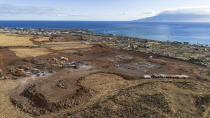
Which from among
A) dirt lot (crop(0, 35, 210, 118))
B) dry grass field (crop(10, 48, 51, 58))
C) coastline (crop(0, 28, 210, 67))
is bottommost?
dirt lot (crop(0, 35, 210, 118))

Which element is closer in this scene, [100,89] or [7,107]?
[7,107]

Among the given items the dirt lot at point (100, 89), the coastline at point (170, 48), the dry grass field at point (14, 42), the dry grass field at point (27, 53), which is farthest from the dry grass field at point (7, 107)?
the coastline at point (170, 48)

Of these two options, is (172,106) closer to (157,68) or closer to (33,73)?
(157,68)

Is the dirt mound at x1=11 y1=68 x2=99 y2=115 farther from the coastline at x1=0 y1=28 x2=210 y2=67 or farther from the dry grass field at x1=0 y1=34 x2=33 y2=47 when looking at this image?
the dry grass field at x1=0 y1=34 x2=33 y2=47

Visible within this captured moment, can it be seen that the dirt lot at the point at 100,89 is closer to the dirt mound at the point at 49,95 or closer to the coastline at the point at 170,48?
the dirt mound at the point at 49,95

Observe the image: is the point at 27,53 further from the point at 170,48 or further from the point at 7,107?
the point at 170,48

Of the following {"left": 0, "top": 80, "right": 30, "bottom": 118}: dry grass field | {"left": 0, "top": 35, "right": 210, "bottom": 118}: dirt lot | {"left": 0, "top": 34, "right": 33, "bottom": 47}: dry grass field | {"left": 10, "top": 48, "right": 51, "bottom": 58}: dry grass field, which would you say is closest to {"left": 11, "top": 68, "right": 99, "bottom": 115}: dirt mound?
{"left": 0, "top": 35, "right": 210, "bottom": 118}: dirt lot

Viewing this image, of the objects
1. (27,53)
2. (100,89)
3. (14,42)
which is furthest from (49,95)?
(14,42)
